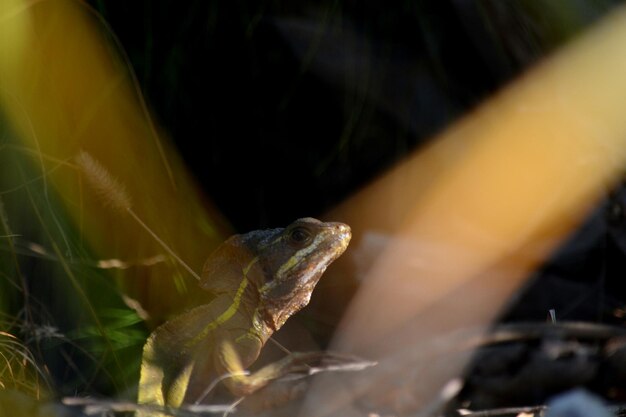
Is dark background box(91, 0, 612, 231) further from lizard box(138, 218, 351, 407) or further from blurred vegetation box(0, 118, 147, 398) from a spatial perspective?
lizard box(138, 218, 351, 407)

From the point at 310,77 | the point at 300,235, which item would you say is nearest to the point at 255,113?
the point at 310,77

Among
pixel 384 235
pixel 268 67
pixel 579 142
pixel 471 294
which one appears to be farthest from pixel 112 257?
pixel 579 142

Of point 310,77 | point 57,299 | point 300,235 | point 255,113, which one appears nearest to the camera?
point 300,235

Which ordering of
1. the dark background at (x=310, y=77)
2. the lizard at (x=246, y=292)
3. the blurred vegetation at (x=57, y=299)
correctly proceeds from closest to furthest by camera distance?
1. the lizard at (x=246, y=292)
2. the blurred vegetation at (x=57, y=299)
3. the dark background at (x=310, y=77)

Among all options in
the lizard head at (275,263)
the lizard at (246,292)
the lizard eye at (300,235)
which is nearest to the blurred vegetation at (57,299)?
the lizard at (246,292)

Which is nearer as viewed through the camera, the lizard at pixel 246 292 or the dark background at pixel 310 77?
the lizard at pixel 246 292

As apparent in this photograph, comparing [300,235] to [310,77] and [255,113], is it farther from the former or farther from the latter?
[310,77]

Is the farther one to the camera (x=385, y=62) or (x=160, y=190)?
(x=385, y=62)

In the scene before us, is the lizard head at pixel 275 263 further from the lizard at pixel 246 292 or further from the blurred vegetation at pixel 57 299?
the blurred vegetation at pixel 57 299

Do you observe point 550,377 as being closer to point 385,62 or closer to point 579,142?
point 579,142
